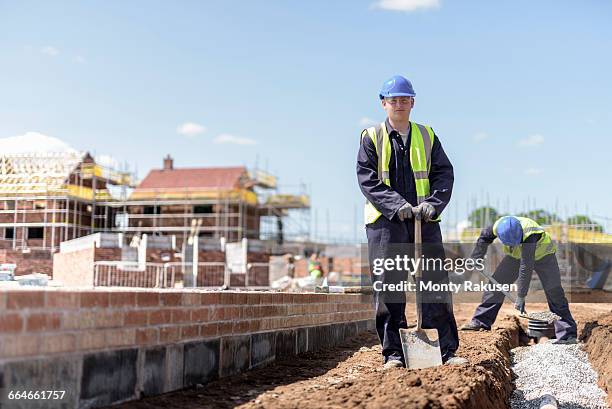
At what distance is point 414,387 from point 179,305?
128 centimetres

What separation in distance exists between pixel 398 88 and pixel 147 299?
7.39ft

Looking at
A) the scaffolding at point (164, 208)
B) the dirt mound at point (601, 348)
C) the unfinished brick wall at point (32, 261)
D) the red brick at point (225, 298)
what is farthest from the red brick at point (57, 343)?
the scaffolding at point (164, 208)

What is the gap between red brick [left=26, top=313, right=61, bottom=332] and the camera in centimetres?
269

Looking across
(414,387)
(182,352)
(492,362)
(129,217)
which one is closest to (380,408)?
(414,387)

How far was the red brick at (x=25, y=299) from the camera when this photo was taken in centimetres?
Result: 262

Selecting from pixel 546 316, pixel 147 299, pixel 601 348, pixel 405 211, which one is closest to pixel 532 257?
pixel 546 316

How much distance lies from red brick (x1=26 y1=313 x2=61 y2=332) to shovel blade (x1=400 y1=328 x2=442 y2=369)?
2.35m

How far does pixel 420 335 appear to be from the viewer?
14.8ft

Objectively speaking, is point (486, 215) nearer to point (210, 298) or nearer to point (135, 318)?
point (210, 298)

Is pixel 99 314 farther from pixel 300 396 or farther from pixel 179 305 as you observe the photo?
pixel 300 396

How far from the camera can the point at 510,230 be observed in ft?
24.7

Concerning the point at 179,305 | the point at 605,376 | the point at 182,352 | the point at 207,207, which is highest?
the point at 207,207

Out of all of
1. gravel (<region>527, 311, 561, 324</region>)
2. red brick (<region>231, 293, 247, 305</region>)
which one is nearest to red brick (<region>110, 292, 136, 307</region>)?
red brick (<region>231, 293, 247, 305</region>)

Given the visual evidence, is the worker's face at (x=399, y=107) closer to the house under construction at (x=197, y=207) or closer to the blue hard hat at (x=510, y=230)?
the blue hard hat at (x=510, y=230)
